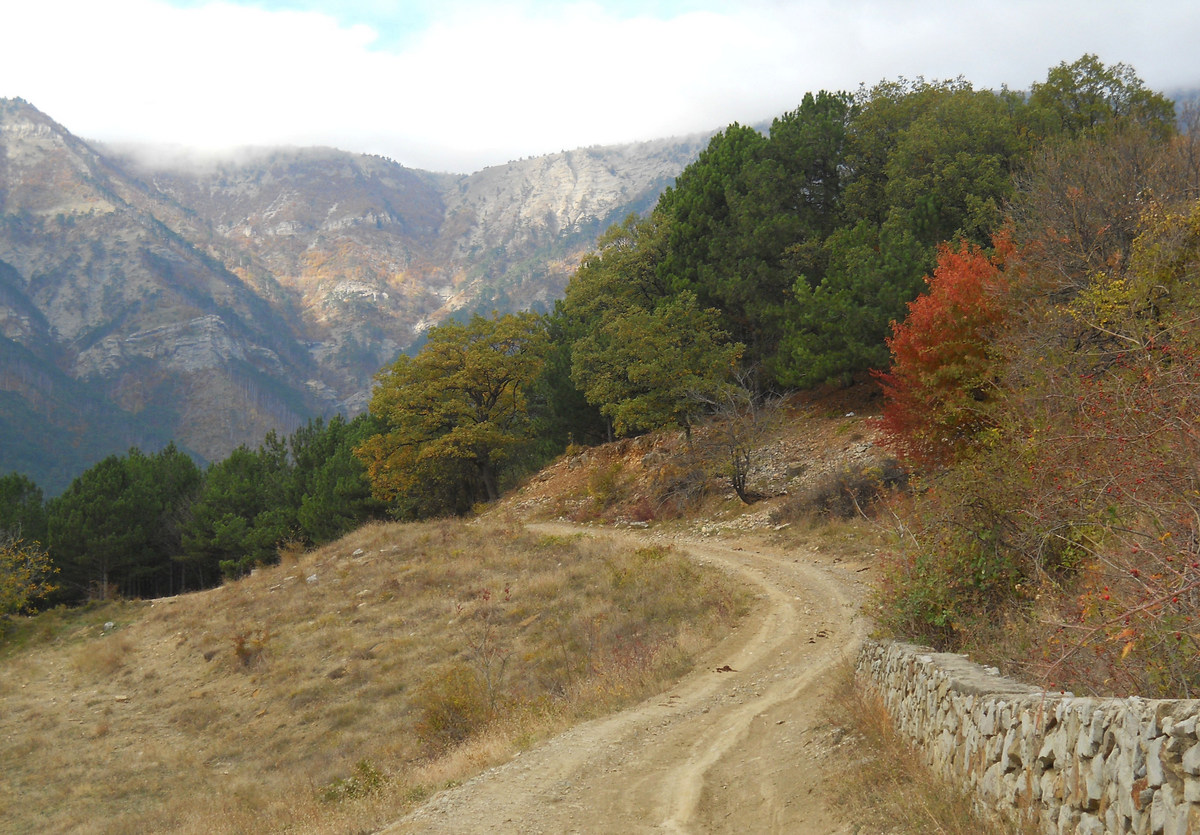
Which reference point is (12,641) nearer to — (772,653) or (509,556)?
(509,556)

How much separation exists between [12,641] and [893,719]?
42.1 meters

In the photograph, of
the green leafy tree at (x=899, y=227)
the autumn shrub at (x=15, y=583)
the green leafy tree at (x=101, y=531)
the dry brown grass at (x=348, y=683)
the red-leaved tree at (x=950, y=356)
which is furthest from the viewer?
the green leafy tree at (x=101, y=531)

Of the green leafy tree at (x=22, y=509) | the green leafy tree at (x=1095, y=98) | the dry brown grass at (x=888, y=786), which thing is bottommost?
the dry brown grass at (x=888, y=786)

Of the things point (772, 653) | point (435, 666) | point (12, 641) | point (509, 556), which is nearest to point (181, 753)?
point (435, 666)

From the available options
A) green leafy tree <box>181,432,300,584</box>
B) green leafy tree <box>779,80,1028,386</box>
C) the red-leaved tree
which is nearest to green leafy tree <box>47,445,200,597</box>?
green leafy tree <box>181,432,300,584</box>

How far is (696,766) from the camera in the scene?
9180 millimetres

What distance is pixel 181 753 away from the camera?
18.5 metres

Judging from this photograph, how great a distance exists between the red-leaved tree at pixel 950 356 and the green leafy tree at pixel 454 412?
27.3 metres

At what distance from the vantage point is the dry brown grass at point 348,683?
42.9 feet

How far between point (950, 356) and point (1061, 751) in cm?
1509

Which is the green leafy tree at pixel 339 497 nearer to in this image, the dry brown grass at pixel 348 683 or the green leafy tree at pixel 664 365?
the dry brown grass at pixel 348 683

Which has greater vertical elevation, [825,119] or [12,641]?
[825,119]

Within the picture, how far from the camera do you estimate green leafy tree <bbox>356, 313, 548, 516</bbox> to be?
4334 centimetres

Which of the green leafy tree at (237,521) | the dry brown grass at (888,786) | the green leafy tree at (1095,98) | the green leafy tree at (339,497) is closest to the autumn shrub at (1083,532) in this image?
the dry brown grass at (888,786)
